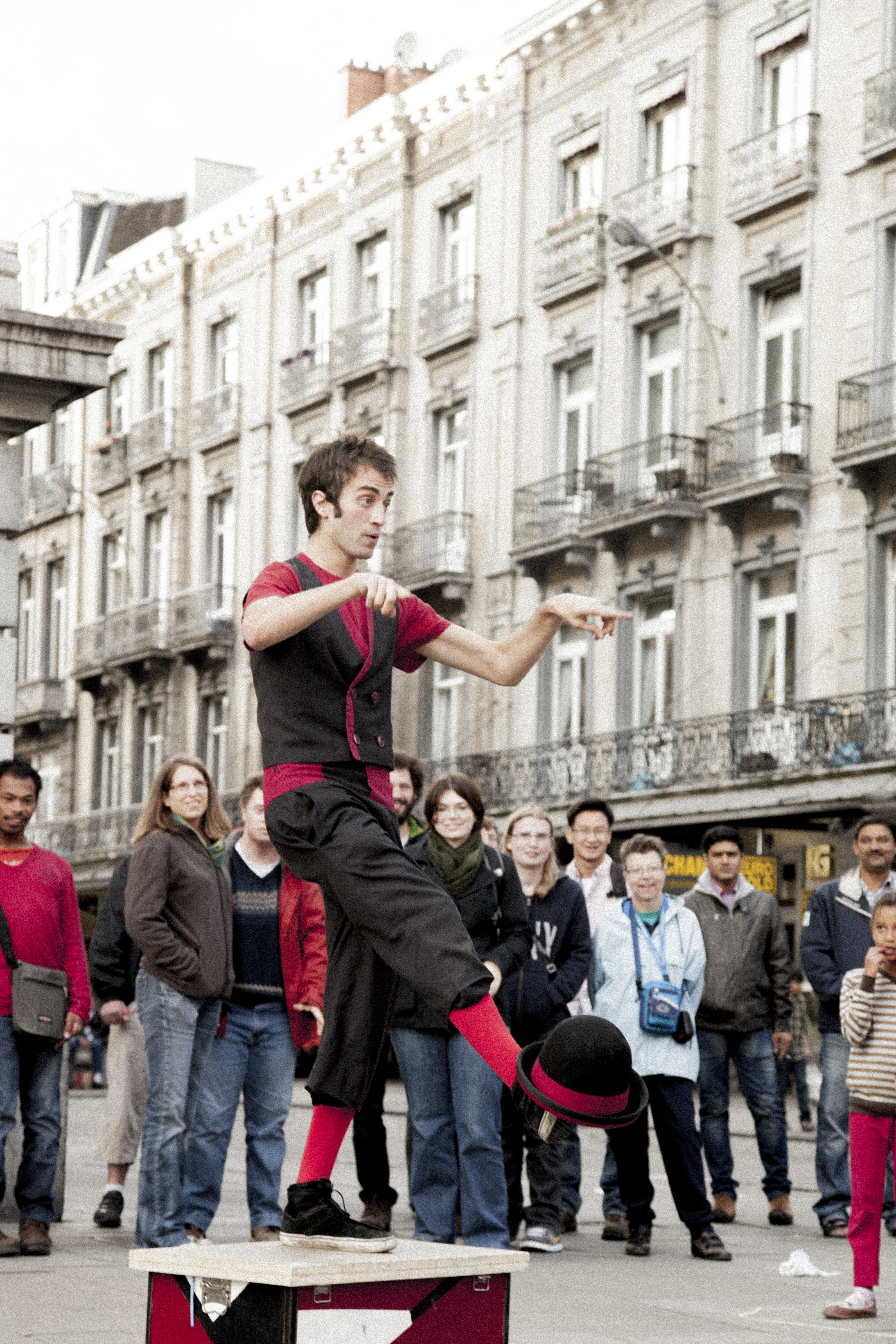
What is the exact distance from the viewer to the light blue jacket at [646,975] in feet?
32.2

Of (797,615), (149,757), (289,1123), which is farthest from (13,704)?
(149,757)

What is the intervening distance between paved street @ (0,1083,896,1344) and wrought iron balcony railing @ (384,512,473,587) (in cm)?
2145

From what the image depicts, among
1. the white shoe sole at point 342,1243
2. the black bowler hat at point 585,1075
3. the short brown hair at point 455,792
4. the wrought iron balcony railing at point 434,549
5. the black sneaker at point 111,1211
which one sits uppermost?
the wrought iron balcony railing at point 434,549

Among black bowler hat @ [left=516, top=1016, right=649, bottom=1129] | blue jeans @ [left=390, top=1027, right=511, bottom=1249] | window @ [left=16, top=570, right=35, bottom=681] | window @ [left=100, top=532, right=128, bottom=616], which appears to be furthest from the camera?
window @ [left=16, top=570, right=35, bottom=681]

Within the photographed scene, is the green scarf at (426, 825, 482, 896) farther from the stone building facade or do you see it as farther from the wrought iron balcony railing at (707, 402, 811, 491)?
the wrought iron balcony railing at (707, 402, 811, 491)

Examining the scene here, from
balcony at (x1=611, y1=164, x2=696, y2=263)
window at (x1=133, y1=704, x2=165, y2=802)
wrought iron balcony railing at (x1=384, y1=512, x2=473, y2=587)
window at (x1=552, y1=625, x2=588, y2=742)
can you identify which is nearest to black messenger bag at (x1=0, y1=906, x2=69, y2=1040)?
balcony at (x1=611, y1=164, x2=696, y2=263)

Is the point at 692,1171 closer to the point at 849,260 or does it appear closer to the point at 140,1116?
the point at 140,1116

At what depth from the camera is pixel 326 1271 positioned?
15.6 ft

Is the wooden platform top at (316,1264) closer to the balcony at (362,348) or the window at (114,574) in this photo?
the balcony at (362,348)

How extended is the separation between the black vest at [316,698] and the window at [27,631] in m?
42.2

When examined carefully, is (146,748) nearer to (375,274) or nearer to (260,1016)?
(375,274)

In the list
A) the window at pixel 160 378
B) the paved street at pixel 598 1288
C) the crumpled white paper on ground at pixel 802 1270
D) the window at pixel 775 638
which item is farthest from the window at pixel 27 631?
the crumpled white paper on ground at pixel 802 1270

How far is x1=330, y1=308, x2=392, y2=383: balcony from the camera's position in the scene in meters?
35.5

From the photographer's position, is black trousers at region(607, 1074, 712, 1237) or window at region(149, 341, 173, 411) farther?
window at region(149, 341, 173, 411)
